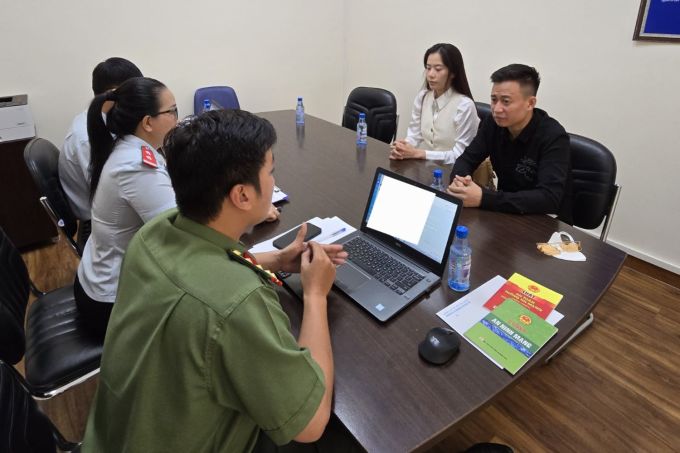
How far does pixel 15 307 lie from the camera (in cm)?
133

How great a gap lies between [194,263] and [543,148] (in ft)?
5.11

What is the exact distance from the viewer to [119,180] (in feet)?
4.50

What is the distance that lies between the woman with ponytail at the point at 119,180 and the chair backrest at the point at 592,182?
5.68ft

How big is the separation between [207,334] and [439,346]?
0.54m

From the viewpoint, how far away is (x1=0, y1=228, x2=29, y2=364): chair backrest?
3.82 feet

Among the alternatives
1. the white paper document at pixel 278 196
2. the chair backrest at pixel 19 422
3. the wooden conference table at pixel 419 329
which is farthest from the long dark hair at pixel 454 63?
the chair backrest at pixel 19 422

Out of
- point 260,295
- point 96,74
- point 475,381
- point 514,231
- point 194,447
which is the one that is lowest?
point 514,231

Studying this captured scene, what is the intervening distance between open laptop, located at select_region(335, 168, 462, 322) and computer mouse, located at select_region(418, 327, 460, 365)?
0.13 m

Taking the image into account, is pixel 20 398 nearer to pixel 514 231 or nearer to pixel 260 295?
pixel 260 295

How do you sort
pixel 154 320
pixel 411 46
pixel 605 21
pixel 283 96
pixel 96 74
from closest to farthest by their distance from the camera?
Result: pixel 154 320 < pixel 96 74 < pixel 605 21 < pixel 411 46 < pixel 283 96

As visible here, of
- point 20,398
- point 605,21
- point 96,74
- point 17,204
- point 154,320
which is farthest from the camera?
point 17,204

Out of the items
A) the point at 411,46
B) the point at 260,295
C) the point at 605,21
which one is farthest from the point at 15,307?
the point at 411,46

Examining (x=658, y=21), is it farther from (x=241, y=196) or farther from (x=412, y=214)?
(x=241, y=196)

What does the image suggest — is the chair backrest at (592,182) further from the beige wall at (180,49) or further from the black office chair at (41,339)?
the beige wall at (180,49)
